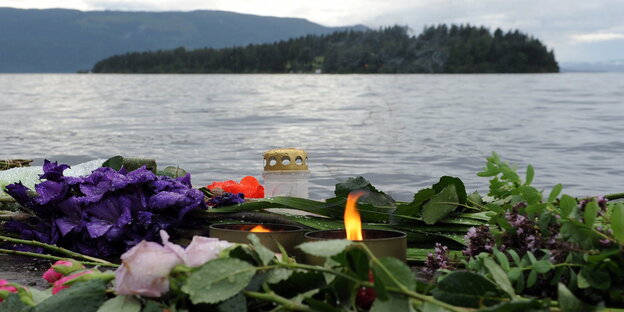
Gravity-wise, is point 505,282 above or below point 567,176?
above

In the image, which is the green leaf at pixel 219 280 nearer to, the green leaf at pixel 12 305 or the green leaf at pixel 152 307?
the green leaf at pixel 152 307

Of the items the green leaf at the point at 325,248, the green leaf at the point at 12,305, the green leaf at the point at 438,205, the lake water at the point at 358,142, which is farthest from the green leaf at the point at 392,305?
the lake water at the point at 358,142

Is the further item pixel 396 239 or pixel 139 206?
pixel 139 206

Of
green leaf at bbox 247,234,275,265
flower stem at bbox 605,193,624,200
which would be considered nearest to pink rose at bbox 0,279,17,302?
green leaf at bbox 247,234,275,265

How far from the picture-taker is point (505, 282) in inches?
55.8

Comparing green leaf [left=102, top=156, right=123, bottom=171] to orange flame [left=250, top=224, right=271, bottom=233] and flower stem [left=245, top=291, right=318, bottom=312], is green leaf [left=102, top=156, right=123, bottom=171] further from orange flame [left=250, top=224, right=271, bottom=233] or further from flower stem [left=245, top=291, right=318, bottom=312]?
flower stem [left=245, top=291, right=318, bottom=312]

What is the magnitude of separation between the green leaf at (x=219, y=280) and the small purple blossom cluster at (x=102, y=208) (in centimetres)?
124

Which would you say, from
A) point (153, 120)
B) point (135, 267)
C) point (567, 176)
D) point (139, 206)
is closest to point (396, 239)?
point (135, 267)

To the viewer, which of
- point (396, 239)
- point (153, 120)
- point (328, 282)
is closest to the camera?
point (328, 282)

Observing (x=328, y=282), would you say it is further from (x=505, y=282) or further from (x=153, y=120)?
(x=153, y=120)

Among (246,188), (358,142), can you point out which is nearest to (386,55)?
(358,142)

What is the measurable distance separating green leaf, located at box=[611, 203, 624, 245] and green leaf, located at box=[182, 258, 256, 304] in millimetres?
716

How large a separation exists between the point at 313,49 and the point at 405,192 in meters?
95.0

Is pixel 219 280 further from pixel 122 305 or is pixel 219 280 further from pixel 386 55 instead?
pixel 386 55
